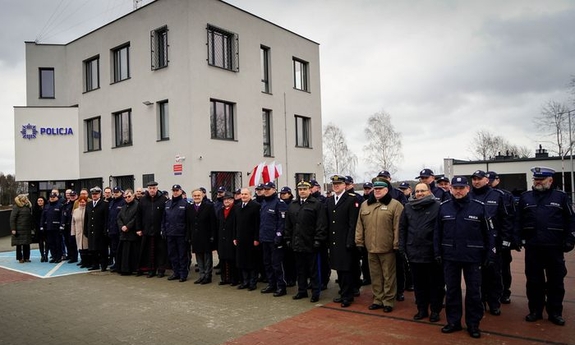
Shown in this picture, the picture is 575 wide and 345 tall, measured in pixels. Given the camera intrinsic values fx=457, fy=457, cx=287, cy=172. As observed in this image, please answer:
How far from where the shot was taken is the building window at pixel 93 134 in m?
23.3

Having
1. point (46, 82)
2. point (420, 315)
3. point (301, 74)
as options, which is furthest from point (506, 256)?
point (46, 82)

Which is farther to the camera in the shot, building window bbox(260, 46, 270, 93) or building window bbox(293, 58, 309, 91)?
building window bbox(293, 58, 309, 91)

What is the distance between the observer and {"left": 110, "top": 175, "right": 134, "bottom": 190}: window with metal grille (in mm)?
21406

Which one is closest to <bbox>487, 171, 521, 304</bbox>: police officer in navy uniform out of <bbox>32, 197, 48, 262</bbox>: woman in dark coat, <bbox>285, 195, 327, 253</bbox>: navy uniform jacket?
<bbox>285, 195, 327, 253</bbox>: navy uniform jacket

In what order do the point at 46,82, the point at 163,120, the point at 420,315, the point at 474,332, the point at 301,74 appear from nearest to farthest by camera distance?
the point at 474,332 → the point at 420,315 → the point at 163,120 → the point at 301,74 → the point at 46,82

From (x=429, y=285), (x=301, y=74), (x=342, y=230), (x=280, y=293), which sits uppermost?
(x=301, y=74)

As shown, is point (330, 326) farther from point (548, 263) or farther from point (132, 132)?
point (132, 132)

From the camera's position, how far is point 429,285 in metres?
6.91

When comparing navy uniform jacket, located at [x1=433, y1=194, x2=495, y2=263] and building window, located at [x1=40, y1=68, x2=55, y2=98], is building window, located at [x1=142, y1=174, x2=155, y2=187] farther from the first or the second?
navy uniform jacket, located at [x1=433, y1=194, x2=495, y2=263]

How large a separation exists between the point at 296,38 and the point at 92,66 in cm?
1083

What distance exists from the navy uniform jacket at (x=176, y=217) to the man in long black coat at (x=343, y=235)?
3934 millimetres

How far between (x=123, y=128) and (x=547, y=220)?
64.4 ft

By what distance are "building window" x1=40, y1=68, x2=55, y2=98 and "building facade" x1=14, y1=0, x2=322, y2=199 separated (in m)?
0.06

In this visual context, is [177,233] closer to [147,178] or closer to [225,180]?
[225,180]
